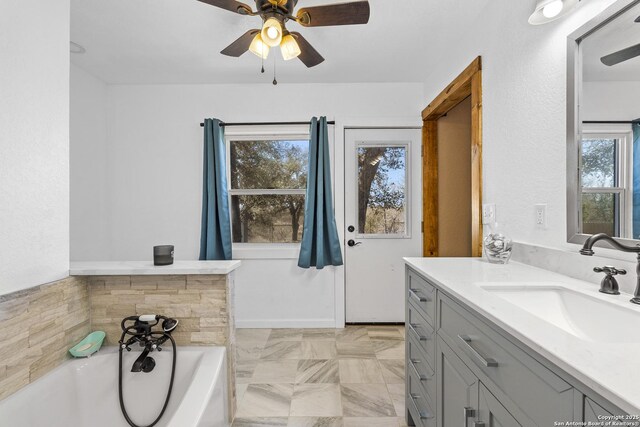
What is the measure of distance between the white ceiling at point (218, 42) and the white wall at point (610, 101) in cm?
114

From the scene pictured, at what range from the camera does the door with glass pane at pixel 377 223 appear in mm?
3162

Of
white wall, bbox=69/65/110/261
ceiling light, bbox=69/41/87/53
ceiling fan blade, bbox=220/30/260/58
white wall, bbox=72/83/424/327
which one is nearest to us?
ceiling fan blade, bbox=220/30/260/58

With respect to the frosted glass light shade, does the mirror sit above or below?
below

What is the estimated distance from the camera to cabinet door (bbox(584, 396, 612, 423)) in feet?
1.74

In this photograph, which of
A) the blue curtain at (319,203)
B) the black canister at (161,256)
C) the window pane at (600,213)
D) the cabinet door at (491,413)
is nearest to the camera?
the cabinet door at (491,413)

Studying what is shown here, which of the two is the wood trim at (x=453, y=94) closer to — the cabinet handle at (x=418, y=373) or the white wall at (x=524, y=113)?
the white wall at (x=524, y=113)

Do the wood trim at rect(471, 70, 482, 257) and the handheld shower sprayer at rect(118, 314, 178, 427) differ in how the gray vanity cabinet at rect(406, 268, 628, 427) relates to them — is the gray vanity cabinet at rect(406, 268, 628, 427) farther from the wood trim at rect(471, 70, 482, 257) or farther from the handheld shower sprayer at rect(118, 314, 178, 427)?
the handheld shower sprayer at rect(118, 314, 178, 427)

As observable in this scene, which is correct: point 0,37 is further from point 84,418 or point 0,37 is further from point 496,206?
point 496,206

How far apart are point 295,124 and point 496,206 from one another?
2069 millimetres

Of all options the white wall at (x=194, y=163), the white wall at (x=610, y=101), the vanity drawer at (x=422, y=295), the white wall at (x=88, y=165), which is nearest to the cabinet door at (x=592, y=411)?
the vanity drawer at (x=422, y=295)

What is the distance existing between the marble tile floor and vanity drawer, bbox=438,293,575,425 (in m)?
1.06

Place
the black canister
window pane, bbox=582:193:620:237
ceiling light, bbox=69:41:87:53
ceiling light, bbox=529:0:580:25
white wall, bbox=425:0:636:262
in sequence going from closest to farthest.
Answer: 1. window pane, bbox=582:193:620:237
2. ceiling light, bbox=529:0:580:25
3. white wall, bbox=425:0:636:262
4. the black canister
5. ceiling light, bbox=69:41:87:53

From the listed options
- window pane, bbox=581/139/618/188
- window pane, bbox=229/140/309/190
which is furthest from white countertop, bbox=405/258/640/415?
window pane, bbox=229/140/309/190

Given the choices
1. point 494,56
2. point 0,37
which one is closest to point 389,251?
point 494,56
